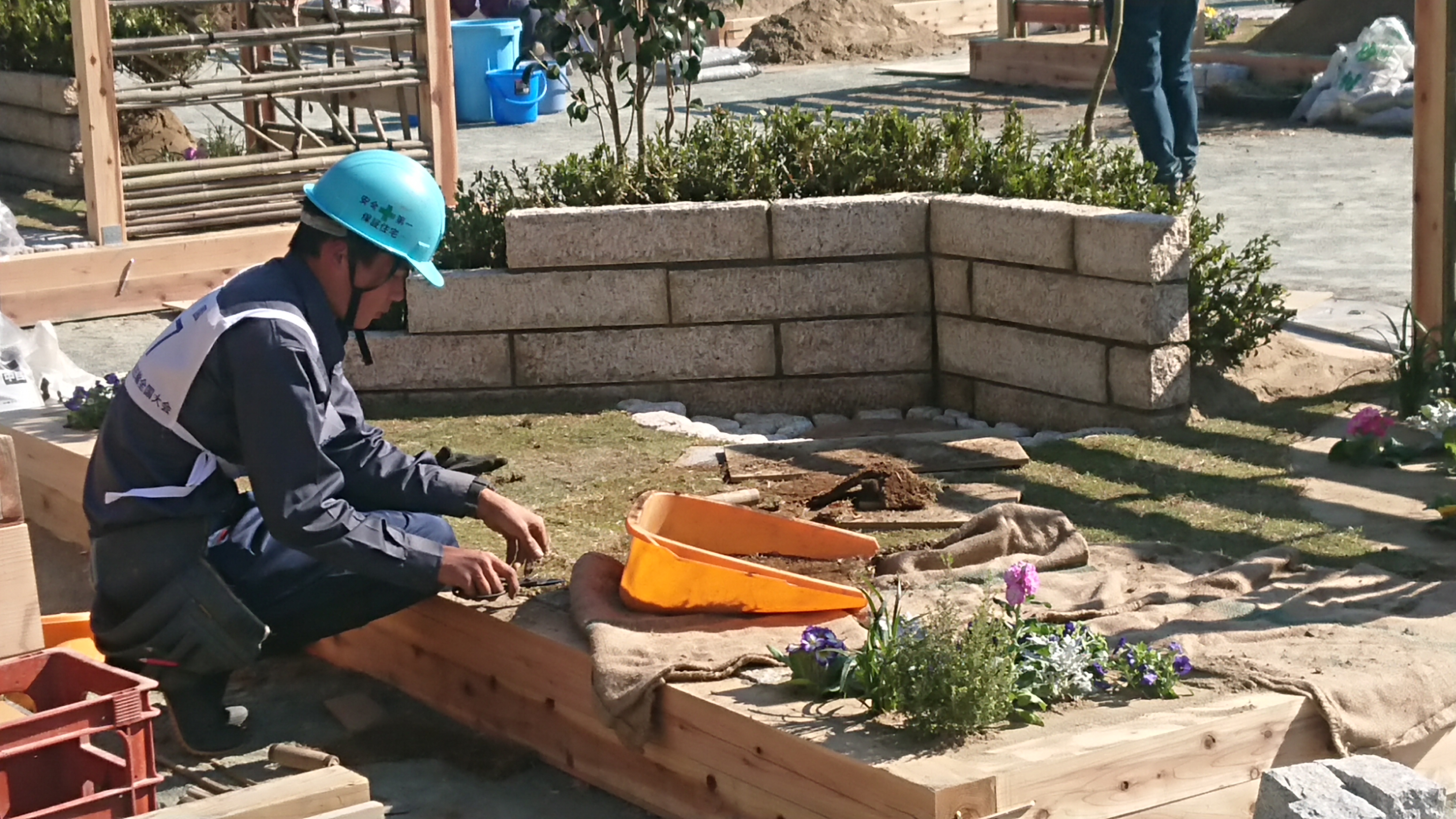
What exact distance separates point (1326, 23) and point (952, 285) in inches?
452

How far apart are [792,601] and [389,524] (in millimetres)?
1057

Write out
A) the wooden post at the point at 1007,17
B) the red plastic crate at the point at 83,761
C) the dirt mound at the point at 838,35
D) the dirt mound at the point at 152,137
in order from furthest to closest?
1. the dirt mound at the point at 838,35
2. the wooden post at the point at 1007,17
3. the dirt mound at the point at 152,137
4. the red plastic crate at the point at 83,761

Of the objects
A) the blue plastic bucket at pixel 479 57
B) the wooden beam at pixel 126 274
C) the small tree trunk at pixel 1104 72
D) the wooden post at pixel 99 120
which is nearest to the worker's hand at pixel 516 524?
the small tree trunk at pixel 1104 72

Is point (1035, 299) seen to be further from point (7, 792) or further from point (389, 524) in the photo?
point (7, 792)

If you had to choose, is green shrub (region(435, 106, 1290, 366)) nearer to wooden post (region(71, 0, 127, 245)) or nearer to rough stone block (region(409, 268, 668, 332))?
rough stone block (region(409, 268, 668, 332))

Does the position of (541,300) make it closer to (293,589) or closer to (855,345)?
(855,345)

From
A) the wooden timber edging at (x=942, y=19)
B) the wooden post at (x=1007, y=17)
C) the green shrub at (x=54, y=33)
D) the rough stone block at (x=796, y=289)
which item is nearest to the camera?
the rough stone block at (x=796, y=289)

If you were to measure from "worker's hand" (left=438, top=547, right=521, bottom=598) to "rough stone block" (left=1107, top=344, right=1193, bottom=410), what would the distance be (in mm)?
2803

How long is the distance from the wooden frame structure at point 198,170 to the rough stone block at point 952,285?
4425 mm

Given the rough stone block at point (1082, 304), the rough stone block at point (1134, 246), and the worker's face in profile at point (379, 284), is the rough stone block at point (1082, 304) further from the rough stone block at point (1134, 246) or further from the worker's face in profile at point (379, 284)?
the worker's face in profile at point (379, 284)

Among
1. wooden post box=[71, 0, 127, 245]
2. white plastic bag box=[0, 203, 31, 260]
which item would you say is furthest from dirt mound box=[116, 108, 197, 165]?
wooden post box=[71, 0, 127, 245]

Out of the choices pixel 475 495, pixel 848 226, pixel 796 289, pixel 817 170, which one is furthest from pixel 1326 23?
pixel 475 495

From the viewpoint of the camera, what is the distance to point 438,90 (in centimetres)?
→ 1066

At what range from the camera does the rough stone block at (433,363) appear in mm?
7102
